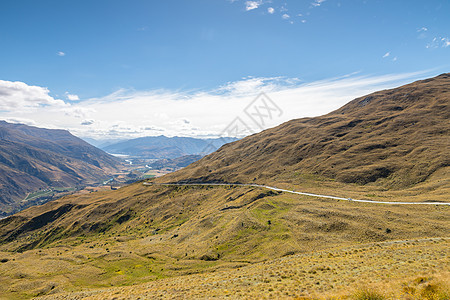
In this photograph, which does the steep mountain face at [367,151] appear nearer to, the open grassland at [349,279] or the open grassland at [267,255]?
the open grassland at [267,255]

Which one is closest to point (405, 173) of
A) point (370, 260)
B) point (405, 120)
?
point (405, 120)

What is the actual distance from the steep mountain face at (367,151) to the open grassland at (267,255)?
4165cm

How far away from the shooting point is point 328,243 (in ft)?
157

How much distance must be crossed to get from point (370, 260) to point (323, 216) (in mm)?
31245

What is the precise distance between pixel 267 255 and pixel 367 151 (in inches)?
4426

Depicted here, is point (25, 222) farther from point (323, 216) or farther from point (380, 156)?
point (380, 156)

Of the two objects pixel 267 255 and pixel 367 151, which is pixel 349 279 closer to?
pixel 267 255

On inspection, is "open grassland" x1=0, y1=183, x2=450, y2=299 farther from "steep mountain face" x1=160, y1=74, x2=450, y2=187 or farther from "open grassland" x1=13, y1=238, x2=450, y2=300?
"steep mountain face" x1=160, y1=74, x2=450, y2=187

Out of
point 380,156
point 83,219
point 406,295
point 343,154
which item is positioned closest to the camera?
point 406,295

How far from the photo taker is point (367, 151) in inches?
5098

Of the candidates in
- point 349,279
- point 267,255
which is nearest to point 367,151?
point 267,255

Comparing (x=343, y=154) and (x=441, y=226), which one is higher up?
(x=343, y=154)

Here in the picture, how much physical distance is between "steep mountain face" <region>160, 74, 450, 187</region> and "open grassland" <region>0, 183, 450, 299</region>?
4165 cm

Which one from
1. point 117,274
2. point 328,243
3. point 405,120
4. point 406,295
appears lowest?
point 117,274
